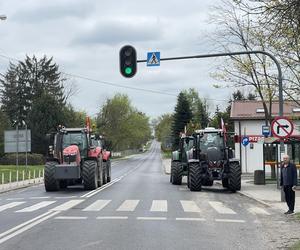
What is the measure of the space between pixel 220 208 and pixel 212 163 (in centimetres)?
824

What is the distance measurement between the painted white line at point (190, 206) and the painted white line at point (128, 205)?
5.07 feet

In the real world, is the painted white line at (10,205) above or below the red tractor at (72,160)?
below

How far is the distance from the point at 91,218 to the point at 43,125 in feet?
213

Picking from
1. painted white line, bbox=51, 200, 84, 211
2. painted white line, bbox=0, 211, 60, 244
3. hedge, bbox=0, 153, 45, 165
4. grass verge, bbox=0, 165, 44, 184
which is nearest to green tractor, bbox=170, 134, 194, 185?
grass verge, bbox=0, 165, 44, 184

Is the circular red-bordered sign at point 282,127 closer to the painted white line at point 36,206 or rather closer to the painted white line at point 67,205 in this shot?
the painted white line at point 67,205

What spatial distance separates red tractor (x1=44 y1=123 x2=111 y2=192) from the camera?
25.4 m

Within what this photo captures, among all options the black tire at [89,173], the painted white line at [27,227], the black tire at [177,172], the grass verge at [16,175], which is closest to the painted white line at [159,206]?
the painted white line at [27,227]

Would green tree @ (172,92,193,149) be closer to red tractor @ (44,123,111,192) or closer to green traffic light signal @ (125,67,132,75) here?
red tractor @ (44,123,111,192)

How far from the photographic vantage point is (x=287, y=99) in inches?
1101

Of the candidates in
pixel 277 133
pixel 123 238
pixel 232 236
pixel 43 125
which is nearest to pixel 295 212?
pixel 277 133

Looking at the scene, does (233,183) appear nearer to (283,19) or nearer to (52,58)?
(283,19)

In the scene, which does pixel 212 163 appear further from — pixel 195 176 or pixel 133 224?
pixel 133 224

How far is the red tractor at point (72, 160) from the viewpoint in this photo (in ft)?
83.3

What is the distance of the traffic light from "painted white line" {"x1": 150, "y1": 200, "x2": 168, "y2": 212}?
4.43 m
